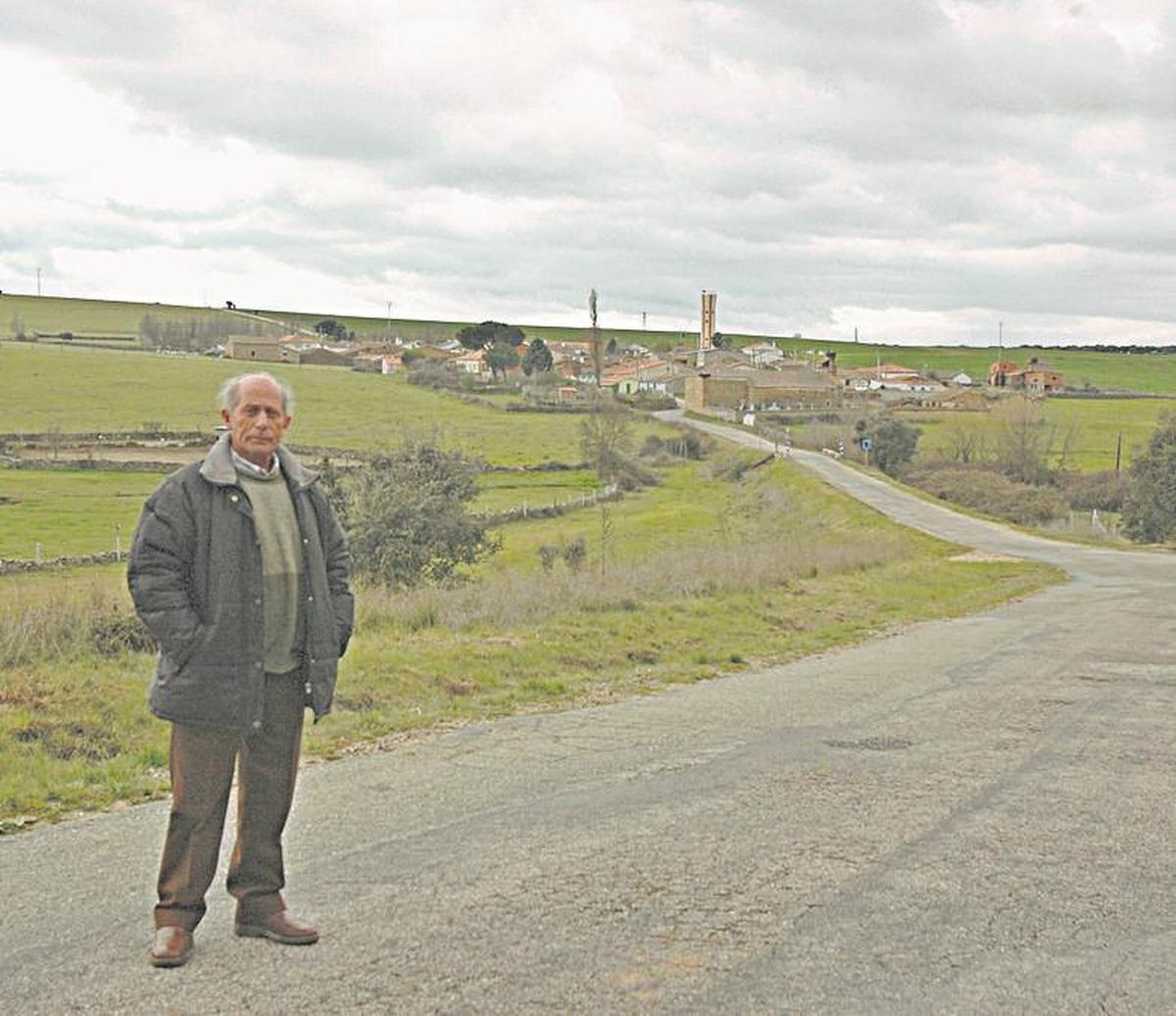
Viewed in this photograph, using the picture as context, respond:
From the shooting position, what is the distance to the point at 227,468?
5.52m

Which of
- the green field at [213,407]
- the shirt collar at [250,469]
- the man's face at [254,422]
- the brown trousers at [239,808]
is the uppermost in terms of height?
the man's face at [254,422]

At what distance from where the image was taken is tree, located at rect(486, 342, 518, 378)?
161375 mm

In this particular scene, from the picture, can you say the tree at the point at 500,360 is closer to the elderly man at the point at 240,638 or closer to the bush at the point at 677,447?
the bush at the point at 677,447

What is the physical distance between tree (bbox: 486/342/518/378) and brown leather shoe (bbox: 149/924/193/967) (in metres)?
151

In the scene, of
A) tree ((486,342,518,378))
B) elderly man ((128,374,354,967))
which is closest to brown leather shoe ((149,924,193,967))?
elderly man ((128,374,354,967))

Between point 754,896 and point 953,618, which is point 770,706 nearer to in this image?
point 754,896

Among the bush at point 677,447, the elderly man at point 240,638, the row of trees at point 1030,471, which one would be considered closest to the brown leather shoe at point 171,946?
the elderly man at point 240,638

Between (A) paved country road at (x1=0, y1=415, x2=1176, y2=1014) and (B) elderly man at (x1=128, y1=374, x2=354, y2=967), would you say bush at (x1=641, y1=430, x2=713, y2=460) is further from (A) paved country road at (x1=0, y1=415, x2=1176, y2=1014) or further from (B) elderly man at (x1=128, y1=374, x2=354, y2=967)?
(B) elderly man at (x1=128, y1=374, x2=354, y2=967)

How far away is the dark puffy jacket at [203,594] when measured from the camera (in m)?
5.38

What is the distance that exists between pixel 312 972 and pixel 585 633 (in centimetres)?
1203

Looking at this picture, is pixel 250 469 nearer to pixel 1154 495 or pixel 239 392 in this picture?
pixel 239 392

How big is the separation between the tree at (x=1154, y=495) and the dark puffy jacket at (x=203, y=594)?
207ft

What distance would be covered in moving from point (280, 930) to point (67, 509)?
52.9m

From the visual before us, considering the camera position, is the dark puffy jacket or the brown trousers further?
the brown trousers
